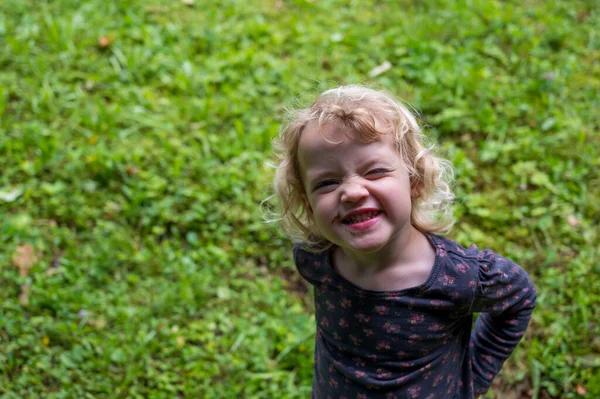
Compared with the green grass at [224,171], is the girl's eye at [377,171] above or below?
above

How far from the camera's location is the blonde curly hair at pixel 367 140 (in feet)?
5.19

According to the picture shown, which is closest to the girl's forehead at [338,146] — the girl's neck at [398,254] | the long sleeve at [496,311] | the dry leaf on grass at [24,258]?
the girl's neck at [398,254]

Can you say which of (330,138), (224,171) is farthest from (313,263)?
(224,171)

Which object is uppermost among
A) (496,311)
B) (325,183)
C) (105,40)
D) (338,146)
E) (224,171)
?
(338,146)

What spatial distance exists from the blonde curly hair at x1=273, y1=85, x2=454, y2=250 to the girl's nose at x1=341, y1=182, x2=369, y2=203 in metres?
0.13

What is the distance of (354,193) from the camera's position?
1521 mm

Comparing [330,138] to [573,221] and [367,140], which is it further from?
[573,221]

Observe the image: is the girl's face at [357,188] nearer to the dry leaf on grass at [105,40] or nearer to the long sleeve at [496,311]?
the long sleeve at [496,311]

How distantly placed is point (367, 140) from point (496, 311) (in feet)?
2.09

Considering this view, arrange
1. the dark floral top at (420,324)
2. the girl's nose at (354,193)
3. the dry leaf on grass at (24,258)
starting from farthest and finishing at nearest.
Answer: the dry leaf on grass at (24,258)
the dark floral top at (420,324)
the girl's nose at (354,193)

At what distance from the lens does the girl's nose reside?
5.00 ft

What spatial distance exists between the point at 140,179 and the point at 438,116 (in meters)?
1.79

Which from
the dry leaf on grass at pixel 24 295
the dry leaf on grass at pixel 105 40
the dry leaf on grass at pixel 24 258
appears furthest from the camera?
the dry leaf on grass at pixel 105 40

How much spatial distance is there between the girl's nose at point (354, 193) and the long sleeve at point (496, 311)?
414mm
